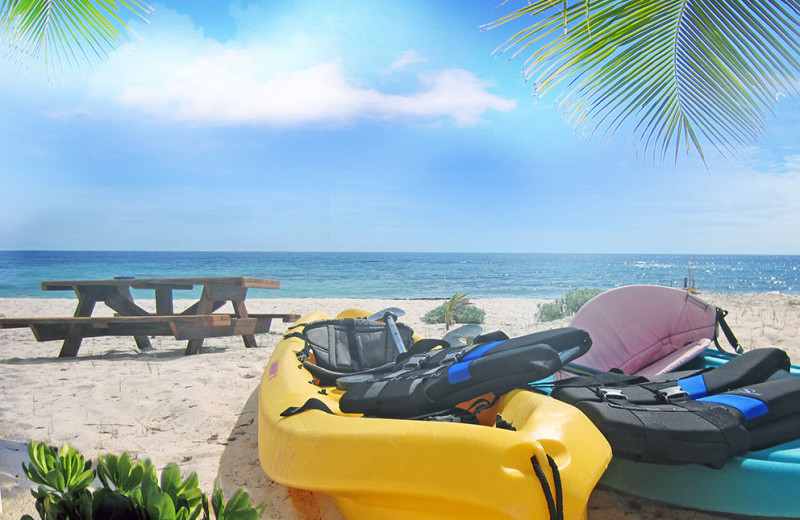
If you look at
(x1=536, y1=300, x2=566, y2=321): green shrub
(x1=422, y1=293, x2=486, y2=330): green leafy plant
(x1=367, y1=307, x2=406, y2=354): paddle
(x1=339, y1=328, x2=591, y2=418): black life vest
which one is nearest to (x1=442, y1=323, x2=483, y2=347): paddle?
(x1=367, y1=307, x2=406, y2=354): paddle

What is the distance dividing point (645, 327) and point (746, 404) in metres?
1.61

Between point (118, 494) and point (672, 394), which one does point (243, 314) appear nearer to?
point (672, 394)

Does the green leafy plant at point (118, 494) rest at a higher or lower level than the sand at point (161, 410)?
higher

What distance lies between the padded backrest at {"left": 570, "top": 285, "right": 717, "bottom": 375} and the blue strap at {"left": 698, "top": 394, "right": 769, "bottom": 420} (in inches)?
48.7

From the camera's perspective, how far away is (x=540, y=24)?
3166 mm

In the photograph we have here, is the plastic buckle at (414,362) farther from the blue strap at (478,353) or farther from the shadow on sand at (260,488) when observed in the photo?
the shadow on sand at (260,488)

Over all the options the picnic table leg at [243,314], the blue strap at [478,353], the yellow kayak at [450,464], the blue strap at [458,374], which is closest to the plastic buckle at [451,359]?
the blue strap at [478,353]

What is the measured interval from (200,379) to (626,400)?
11.1 ft

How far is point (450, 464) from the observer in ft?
5.33

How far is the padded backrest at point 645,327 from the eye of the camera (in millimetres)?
3557

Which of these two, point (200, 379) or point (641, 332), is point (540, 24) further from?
point (200, 379)

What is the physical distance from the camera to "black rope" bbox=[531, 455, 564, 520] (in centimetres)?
150

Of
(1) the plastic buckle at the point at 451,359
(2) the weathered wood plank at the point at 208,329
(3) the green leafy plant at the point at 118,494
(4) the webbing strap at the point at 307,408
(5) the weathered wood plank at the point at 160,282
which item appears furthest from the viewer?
(5) the weathered wood plank at the point at 160,282

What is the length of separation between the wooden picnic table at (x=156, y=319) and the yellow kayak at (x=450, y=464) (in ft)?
11.7
